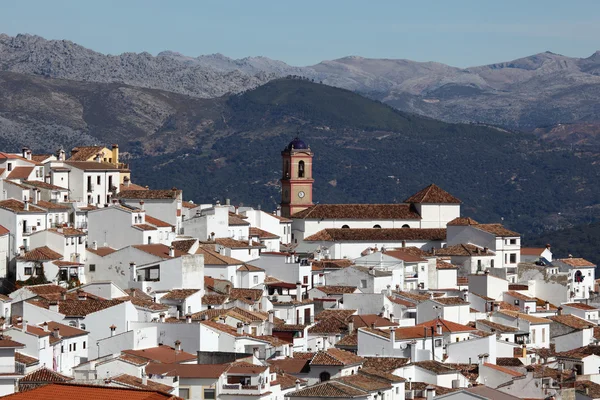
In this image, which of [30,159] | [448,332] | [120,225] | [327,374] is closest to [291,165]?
[30,159]

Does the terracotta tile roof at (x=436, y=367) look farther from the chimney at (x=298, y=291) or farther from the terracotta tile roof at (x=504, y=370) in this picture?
the chimney at (x=298, y=291)

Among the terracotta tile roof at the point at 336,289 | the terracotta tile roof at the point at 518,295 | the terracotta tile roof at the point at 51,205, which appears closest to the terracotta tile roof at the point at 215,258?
the terracotta tile roof at the point at 336,289

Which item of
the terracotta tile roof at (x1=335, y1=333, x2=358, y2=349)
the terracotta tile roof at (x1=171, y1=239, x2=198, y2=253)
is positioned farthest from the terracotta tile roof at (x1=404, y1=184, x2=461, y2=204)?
the terracotta tile roof at (x1=335, y1=333, x2=358, y2=349)

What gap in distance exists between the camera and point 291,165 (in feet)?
346

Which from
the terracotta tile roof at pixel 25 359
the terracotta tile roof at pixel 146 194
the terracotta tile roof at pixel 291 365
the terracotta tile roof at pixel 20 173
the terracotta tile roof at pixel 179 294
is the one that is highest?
the terracotta tile roof at pixel 20 173

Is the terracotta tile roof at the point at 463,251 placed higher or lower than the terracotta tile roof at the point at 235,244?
lower

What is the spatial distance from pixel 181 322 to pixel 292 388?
30.9 ft

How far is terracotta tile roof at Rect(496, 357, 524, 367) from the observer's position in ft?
197

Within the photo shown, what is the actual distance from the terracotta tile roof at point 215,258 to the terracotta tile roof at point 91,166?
8476mm

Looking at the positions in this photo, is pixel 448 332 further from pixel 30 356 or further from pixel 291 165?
pixel 291 165

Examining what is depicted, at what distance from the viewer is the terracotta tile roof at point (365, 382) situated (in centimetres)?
4731

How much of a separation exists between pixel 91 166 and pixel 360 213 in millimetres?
17363

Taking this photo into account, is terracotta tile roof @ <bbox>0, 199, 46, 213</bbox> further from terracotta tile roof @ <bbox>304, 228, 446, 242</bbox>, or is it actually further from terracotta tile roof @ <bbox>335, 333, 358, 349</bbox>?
terracotta tile roof @ <bbox>304, 228, 446, 242</bbox>

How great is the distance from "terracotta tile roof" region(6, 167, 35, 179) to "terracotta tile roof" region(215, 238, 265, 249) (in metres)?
8.86
